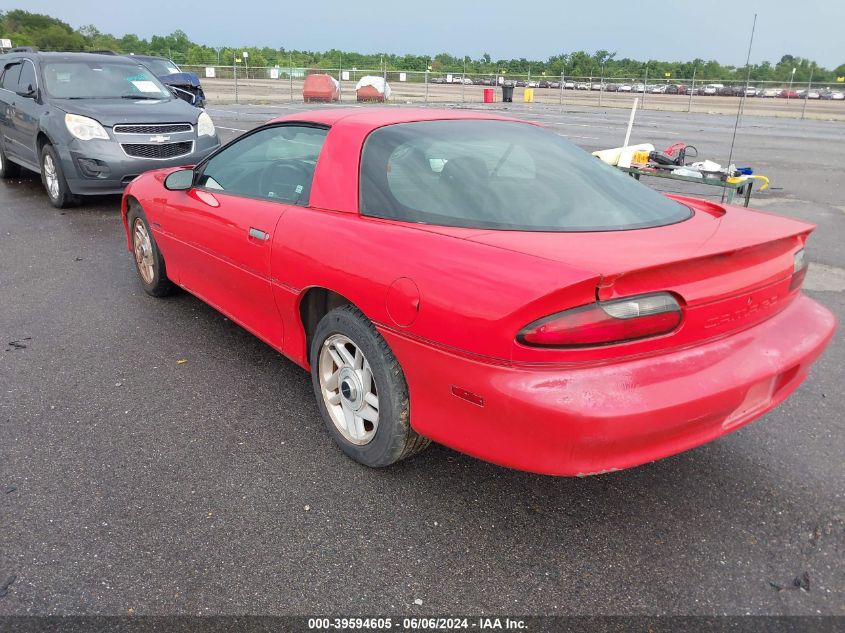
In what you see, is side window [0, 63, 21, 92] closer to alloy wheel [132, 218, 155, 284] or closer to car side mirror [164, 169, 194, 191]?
alloy wheel [132, 218, 155, 284]

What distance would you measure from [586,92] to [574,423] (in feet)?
155

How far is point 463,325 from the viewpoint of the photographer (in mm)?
2258

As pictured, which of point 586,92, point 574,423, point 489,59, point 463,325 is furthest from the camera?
point 489,59

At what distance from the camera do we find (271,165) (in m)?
3.68

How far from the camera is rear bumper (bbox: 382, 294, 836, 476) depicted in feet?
7.01

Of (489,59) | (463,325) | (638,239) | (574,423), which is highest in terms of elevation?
(489,59)

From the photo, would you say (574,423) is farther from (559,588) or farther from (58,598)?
(58,598)

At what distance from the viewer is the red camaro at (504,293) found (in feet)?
7.10

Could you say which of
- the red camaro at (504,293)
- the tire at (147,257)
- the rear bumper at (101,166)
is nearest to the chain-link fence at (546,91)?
the rear bumper at (101,166)

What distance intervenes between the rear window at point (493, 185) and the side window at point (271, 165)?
1.45ft

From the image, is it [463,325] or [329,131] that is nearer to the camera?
[463,325]

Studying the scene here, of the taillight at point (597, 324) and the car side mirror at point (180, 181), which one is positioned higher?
the car side mirror at point (180, 181)

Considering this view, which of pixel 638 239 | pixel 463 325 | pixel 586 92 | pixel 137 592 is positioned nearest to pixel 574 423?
pixel 463 325

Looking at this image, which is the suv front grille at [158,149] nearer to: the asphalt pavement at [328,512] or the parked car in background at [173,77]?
the asphalt pavement at [328,512]
